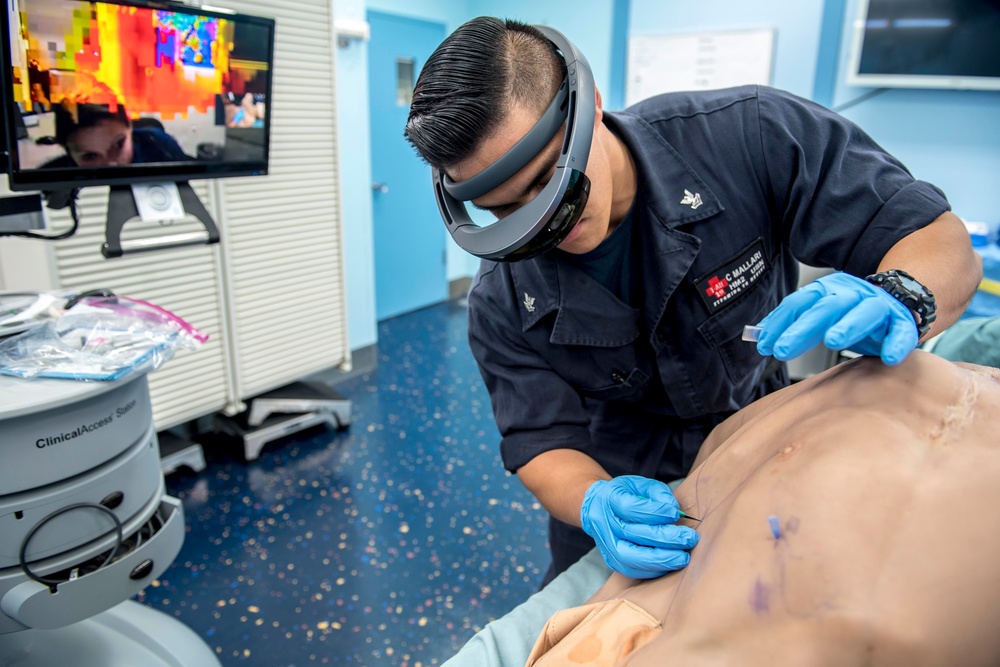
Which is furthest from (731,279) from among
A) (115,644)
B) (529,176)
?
(115,644)

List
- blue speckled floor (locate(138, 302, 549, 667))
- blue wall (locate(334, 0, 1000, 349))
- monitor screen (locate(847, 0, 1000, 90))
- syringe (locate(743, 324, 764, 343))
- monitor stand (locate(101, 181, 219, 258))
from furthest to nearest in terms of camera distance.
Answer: blue wall (locate(334, 0, 1000, 349)), monitor screen (locate(847, 0, 1000, 90)), blue speckled floor (locate(138, 302, 549, 667)), monitor stand (locate(101, 181, 219, 258)), syringe (locate(743, 324, 764, 343))

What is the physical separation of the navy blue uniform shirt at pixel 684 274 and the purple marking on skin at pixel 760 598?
0.55m

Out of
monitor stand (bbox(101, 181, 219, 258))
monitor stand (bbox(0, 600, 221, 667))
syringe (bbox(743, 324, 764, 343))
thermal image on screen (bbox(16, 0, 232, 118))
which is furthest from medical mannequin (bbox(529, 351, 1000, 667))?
thermal image on screen (bbox(16, 0, 232, 118))

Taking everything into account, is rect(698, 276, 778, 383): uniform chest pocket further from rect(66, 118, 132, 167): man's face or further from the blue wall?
the blue wall

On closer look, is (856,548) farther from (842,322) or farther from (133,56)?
(133,56)

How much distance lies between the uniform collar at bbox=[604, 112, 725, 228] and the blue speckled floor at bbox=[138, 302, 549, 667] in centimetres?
134

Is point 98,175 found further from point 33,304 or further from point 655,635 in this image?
point 655,635

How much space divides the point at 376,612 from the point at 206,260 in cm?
148

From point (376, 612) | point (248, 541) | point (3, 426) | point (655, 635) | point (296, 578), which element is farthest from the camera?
point (248, 541)

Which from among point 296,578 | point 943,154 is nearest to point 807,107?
point 296,578

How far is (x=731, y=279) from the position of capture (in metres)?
1.16

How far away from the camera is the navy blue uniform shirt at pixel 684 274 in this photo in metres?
1.10

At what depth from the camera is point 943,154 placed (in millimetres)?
3447

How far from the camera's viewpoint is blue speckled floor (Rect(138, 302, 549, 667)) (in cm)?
189
